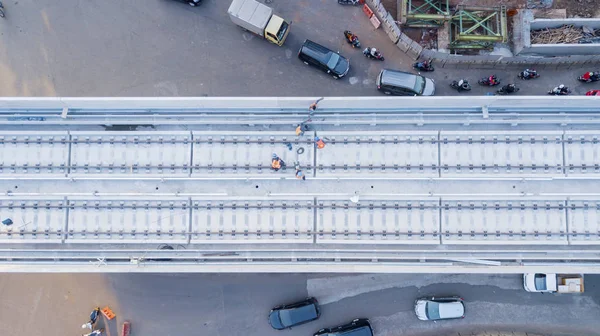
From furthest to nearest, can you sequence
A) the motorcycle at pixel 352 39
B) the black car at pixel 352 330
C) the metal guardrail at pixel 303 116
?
the motorcycle at pixel 352 39
the black car at pixel 352 330
the metal guardrail at pixel 303 116

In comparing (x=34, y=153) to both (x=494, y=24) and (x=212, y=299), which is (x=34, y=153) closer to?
(x=212, y=299)

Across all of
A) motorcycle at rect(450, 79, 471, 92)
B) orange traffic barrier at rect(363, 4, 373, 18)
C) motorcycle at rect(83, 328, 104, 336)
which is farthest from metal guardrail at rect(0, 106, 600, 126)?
motorcycle at rect(83, 328, 104, 336)

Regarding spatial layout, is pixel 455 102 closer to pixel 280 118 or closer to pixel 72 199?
pixel 280 118

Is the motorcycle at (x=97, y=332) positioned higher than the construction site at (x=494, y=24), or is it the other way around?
the construction site at (x=494, y=24)

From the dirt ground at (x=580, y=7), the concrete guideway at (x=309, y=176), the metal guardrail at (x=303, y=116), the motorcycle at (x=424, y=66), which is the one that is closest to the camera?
the concrete guideway at (x=309, y=176)

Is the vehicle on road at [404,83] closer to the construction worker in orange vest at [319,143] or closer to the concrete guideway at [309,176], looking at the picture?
the concrete guideway at [309,176]

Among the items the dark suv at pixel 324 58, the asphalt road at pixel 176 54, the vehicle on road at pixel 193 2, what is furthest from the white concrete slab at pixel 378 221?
the vehicle on road at pixel 193 2
